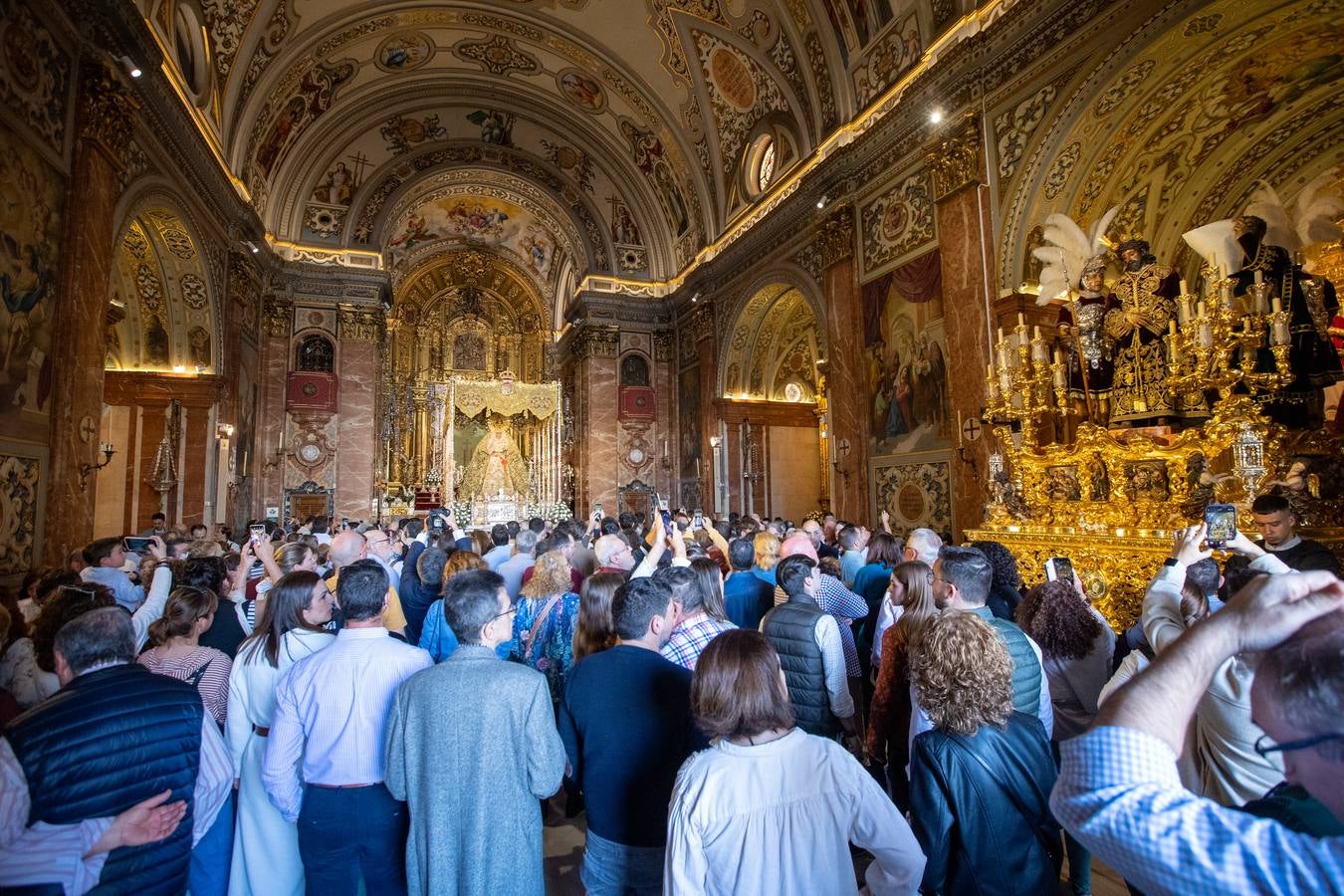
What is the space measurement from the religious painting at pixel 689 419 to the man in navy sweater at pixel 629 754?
1668 centimetres

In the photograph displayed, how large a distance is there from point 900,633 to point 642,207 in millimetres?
19763

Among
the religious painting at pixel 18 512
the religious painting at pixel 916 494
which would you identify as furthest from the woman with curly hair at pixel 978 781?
the religious painting at pixel 18 512

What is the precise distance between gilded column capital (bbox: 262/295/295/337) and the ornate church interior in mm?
111

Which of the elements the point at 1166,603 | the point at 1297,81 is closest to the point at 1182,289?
the point at 1297,81

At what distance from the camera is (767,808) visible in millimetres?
1720

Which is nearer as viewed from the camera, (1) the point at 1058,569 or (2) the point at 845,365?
(1) the point at 1058,569

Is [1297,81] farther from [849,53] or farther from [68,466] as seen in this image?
[68,466]

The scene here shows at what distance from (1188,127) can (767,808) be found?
35.4 ft

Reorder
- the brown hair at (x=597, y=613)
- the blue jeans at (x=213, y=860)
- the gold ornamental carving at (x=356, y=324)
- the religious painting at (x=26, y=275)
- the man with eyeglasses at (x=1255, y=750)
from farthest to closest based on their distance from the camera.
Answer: the gold ornamental carving at (x=356, y=324), the religious painting at (x=26, y=275), the brown hair at (x=597, y=613), the blue jeans at (x=213, y=860), the man with eyeglasses at (x=1255, y=750)

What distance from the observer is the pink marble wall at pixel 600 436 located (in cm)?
2056

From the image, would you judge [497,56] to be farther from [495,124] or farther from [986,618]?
[986,618]

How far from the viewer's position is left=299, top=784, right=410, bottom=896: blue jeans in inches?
96.9

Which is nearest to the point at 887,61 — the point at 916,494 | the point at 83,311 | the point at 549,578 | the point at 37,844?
the point at 916,494

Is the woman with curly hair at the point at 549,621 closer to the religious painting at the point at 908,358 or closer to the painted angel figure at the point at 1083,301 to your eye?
the painted angel figure at the point at 1083,301
